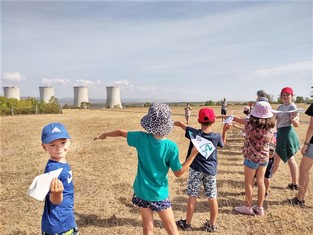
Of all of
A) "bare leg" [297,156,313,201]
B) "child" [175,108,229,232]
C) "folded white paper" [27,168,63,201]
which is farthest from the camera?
"bare leg" [297,156,313,201]

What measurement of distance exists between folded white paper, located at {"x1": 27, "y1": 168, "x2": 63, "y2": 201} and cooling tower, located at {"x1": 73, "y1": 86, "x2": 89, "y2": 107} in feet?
224

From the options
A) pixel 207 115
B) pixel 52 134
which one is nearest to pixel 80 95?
pixel 207 115

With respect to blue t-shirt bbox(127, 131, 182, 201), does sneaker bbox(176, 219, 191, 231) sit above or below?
below

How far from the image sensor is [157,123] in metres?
3.11

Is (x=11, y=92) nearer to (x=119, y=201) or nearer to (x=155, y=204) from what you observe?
(x=119, y=201)

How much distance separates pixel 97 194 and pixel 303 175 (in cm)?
400

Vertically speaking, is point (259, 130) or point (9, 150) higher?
point (259, 130)

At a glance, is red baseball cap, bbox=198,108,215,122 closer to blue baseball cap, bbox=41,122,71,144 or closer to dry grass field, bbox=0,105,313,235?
dry grass field, bbox=0,105,313,235

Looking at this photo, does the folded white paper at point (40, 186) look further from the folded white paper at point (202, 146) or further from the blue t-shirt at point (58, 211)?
the folded white paper at point (202, 146)

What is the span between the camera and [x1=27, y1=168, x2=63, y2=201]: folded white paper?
2.17 metres

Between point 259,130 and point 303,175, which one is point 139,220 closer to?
point 259,130

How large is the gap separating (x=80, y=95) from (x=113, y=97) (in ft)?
26.6

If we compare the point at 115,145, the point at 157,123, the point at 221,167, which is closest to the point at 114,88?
the point at 115,145

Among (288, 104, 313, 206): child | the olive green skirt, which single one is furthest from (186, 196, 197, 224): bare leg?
the olive green skirt
